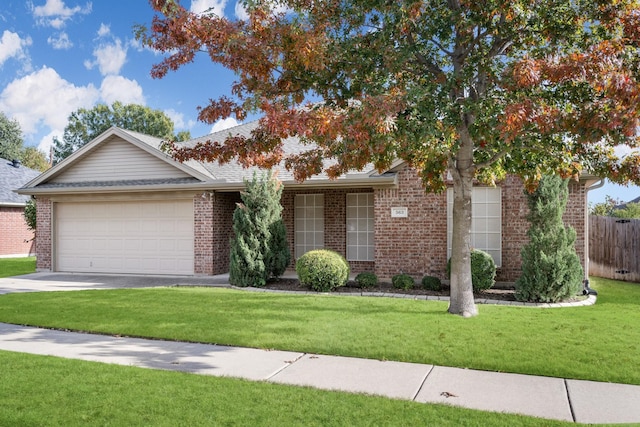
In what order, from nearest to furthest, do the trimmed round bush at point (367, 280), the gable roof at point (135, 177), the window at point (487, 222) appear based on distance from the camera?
the trimmed round bush at point (367, 280), the window at point (487, 222), the gable roof at point (135, 177)

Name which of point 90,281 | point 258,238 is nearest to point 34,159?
point 90,281

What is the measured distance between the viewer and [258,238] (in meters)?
12.2

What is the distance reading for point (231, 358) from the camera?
6047 mm

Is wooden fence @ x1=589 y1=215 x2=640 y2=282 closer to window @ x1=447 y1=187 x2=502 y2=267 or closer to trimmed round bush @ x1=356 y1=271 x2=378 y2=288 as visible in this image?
window @ x1=447 y1=187 x2=502 y2=267

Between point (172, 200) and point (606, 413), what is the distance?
489 inches

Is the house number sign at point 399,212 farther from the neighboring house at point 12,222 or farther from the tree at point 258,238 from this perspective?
the neighboring house at point 12,222

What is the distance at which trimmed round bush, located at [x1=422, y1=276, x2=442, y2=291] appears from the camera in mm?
11341

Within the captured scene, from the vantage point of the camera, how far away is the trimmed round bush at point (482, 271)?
A: 10.8m

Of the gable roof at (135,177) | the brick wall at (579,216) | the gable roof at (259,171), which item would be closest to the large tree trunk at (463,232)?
the gable roof at (259,171)

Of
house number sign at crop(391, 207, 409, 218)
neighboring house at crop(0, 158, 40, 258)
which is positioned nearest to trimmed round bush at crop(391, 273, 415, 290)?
house number sign at crop(391, 207, 409, 218)

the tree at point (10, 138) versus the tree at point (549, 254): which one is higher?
the tree at point (10, 138)

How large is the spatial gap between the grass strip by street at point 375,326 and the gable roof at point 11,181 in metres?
16.9

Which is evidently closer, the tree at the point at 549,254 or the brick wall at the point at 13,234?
the tree at the point at 549,254

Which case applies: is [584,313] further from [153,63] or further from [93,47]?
[93,47]
